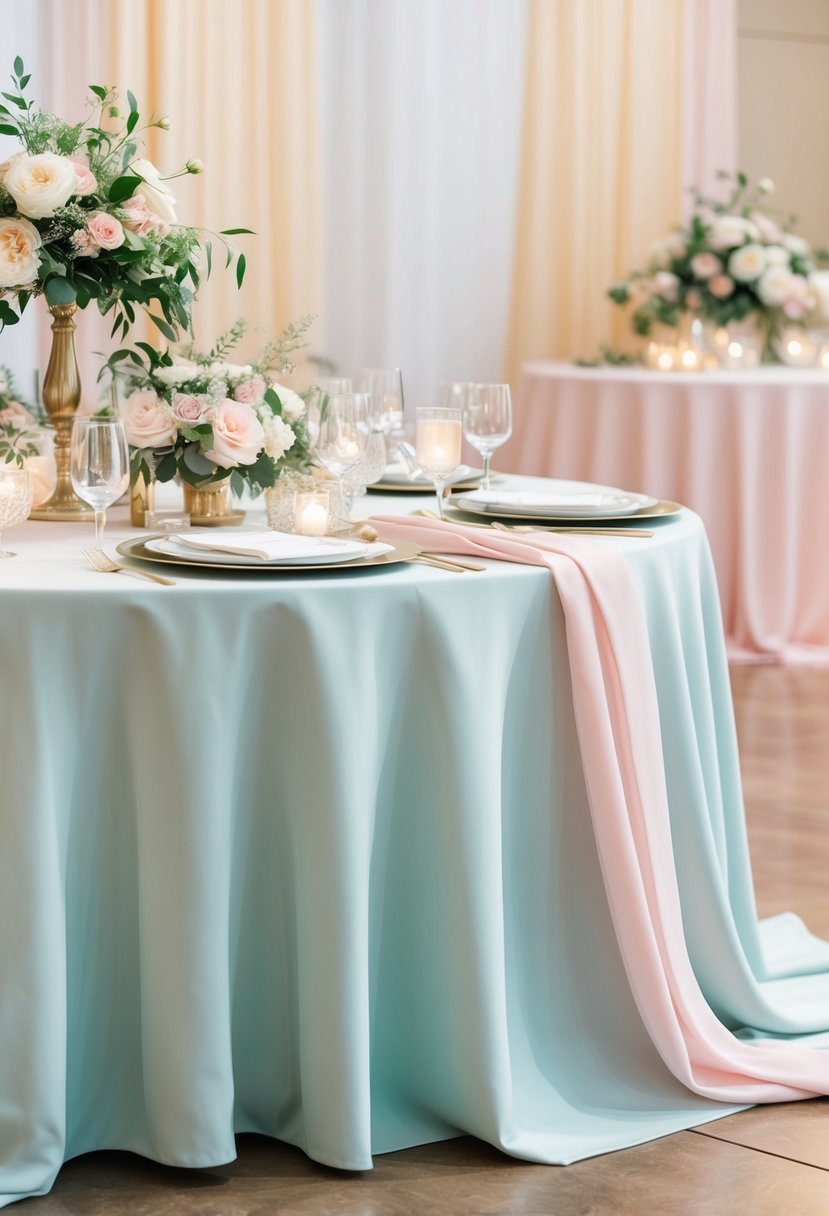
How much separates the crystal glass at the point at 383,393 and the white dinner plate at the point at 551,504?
23 centimetres

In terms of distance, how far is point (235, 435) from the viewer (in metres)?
2.50

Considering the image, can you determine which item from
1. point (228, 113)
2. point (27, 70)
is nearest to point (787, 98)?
point (228, 113)

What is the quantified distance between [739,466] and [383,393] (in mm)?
2894

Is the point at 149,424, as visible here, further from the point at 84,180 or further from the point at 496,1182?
the point at 496,1182

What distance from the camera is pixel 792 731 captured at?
187 inches

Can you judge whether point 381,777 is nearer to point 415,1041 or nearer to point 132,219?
point 415,1041

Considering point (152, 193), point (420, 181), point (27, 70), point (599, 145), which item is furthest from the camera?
point (599, 145)

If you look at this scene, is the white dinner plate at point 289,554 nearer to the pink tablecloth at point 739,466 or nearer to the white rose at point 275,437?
the white rose at point 275,437

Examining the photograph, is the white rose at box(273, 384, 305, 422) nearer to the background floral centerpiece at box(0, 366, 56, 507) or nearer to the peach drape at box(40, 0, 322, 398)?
the background floral centerpiece at box(0, 366, 56, 507)

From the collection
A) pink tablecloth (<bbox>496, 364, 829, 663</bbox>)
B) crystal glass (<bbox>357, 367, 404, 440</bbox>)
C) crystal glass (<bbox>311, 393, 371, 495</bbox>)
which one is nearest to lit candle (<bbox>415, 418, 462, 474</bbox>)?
crystal glass (<bbox>311, 393, 371, 495</bbox>)

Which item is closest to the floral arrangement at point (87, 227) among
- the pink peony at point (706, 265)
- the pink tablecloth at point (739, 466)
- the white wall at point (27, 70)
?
the white wall at point (27, 70)

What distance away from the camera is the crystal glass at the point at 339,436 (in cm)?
254

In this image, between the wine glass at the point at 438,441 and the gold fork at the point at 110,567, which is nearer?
the gold fork at the point at 110,567

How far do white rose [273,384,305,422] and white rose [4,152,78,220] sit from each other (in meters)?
0.45
